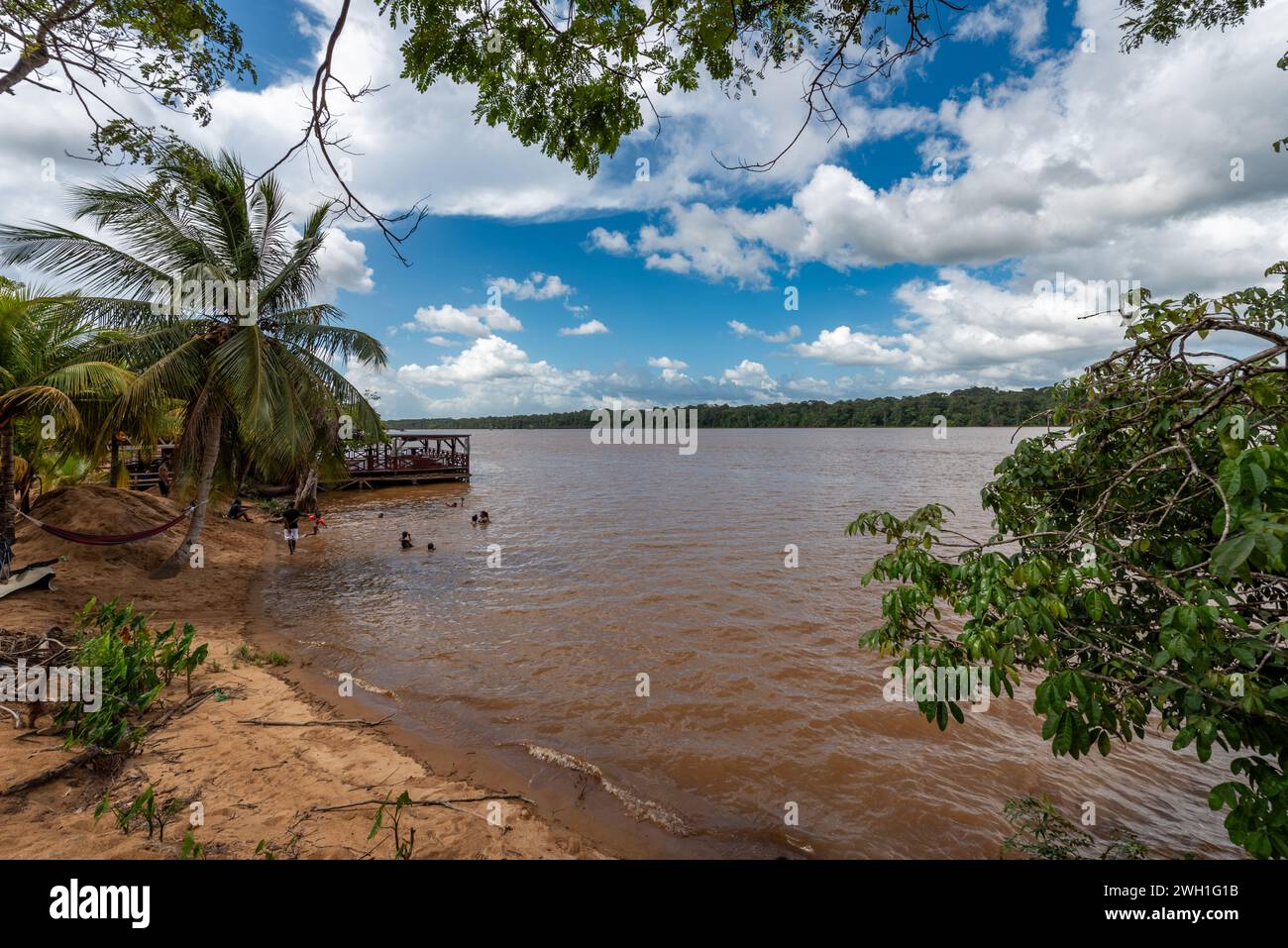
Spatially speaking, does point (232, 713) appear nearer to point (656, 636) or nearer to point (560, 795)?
point (560, 795)

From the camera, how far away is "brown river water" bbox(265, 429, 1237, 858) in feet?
18.6

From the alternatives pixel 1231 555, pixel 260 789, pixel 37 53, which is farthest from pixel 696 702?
pixel 37 53

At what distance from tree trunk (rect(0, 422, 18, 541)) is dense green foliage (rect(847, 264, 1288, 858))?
14.1 metres

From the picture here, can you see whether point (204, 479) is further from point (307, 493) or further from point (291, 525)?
point (307, 493)

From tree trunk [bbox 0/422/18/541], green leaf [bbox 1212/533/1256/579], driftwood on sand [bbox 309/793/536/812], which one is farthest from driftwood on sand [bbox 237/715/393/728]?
green leaf [bbox 1212/533/1256/579]

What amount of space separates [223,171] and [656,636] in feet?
44.4

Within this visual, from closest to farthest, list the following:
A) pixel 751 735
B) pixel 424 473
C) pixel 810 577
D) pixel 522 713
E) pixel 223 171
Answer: pixel 751 735 → pixel 522 713 → pixel 223 171 → pixel 810 577 → pixel 424 473

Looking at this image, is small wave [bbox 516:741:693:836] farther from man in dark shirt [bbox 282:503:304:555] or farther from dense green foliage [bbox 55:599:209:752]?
man in dark shirt [bbox 282:503:304:555]

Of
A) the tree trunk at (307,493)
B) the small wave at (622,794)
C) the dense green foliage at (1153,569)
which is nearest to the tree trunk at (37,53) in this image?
the dense green foliage at (1153,569)

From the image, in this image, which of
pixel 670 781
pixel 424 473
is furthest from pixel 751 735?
pixel 424 473

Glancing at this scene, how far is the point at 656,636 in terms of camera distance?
10688mm

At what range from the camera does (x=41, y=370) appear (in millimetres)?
9969

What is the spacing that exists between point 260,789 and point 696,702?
544 centimetres

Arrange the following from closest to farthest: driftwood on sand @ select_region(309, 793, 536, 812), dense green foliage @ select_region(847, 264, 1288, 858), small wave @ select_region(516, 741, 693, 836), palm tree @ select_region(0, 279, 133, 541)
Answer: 1. dense green foliage @ select_region(847, 264, 1288, 858)
2. driftwood on sand @ select_region(309, 793, 536, 812)
3. small wave @ select_region(516, 741, 693, 836)
4. palm tree @ select_region(0, 279, 133, 541)
